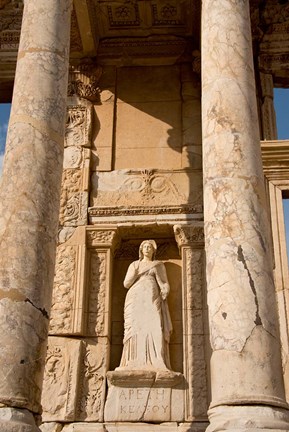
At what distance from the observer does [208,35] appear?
1031cm

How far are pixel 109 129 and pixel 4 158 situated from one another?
4.57m

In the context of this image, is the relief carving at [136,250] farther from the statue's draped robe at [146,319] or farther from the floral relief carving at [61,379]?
the floral relief carving at [61,379]

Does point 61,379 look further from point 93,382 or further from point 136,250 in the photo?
point 136,250

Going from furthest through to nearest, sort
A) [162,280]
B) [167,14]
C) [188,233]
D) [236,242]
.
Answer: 1. [167,14]
2. [188,233]
3. [162,280]
4. [236,242]

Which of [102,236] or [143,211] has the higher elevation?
[143,211]

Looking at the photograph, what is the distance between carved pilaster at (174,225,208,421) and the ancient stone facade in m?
0.03

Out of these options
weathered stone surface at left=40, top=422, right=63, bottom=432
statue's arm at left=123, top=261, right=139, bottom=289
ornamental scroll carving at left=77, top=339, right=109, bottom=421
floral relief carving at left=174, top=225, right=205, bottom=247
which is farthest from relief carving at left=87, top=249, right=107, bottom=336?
Answer: weathered stone surface at left=40, top=422, right=63, bottom=432

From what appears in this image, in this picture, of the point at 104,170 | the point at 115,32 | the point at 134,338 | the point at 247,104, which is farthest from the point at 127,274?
the point at 115,32

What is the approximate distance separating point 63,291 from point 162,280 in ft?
6.06

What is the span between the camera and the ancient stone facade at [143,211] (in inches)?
320

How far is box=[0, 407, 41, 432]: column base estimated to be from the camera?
7.47m

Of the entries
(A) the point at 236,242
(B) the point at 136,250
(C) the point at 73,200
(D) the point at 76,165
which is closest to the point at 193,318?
(B) the point at 136,250

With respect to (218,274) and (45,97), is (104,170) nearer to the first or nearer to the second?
(45,97)

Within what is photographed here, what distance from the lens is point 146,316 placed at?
11.8 m
